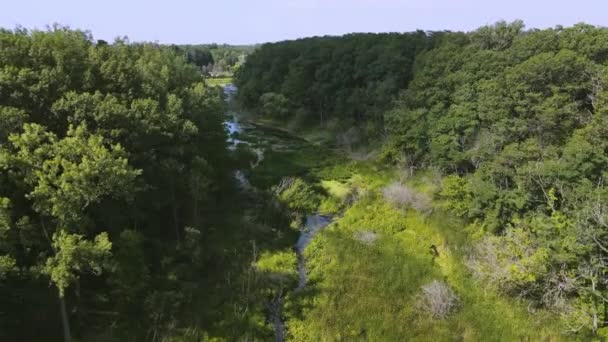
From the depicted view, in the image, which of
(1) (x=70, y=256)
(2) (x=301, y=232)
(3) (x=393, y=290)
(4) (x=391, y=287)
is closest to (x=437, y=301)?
(3) (x=393, y=290)

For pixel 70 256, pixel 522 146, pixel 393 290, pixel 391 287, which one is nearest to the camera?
pixel 70 256

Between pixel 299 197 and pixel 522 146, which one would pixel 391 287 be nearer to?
pixel 299 197

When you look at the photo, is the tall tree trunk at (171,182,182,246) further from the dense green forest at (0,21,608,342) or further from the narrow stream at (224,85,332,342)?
the narrow stream at (224,85,332,342)

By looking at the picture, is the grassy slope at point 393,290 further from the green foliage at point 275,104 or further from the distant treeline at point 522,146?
the green foliage at point 275,104

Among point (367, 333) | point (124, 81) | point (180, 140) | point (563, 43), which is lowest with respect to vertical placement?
point (367, 333)

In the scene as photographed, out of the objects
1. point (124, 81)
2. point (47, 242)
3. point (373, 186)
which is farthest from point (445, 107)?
point (47, 242)

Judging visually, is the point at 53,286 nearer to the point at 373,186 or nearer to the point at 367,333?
the point at 367,333
